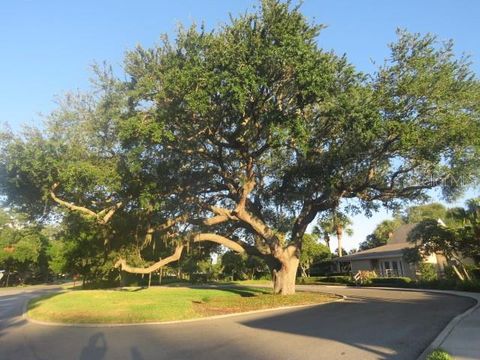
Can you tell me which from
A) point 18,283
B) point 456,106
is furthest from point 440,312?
point 18,283

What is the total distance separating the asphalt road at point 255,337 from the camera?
1010cm

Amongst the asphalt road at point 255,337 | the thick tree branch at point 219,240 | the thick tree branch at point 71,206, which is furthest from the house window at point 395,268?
the thick tree branch at point 71,206

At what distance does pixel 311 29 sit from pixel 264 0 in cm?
240

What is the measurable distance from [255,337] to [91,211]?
1286 centimetres

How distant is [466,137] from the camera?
61.6 feet

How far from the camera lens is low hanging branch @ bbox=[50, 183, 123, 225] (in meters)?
21.7

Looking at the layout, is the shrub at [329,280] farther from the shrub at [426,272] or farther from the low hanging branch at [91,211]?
the low hanging branch at [91,211]

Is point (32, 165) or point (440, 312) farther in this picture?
point (32, 165)

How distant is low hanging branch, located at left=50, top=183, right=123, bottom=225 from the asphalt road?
5.91 m

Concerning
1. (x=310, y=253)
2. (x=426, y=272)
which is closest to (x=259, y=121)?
(x=426, y=272)

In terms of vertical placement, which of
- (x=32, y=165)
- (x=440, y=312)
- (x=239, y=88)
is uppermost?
(x=239, y=88)

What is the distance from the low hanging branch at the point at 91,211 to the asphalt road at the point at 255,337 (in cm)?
591

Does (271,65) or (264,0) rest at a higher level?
(264,0)

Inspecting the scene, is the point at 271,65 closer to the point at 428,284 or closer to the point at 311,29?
the point at 311,29
